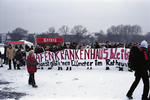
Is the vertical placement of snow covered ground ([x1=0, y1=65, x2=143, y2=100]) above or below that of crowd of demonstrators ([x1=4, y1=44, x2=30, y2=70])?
below

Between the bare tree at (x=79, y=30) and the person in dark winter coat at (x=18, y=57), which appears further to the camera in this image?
the bare tree at (x=79, y=30)

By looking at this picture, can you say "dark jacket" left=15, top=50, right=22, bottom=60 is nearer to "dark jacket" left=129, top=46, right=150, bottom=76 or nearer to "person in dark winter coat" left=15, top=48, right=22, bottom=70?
"person in dark winter coat" left=15, top=48, right=22, bottom=70

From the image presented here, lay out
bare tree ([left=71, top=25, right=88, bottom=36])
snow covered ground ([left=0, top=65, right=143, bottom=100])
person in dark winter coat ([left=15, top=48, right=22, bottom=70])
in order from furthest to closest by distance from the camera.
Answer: bare tree ([left=71, top=25, right=88, bottom=36]), person in dark winter coat ([left=15, top=48, right=22, bottom=70]), snow covered ground ([left=0, top=65, right=143, bottom=100])

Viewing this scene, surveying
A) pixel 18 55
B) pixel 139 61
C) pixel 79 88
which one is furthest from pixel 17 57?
pixel 139 61

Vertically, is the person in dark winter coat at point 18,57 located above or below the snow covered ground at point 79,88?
above

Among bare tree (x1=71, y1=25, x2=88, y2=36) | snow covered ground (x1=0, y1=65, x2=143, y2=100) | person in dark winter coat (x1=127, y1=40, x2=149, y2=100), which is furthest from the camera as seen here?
bare tree (x1=71, y1=25, x2=88, y2=36)

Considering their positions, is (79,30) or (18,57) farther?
(79,30)

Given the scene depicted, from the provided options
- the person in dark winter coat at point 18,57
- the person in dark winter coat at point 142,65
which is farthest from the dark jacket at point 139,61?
the person in dark winter coat at point 18,57

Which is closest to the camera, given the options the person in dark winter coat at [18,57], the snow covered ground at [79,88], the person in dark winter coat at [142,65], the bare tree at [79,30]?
the person in dark winter coat at [142,65]

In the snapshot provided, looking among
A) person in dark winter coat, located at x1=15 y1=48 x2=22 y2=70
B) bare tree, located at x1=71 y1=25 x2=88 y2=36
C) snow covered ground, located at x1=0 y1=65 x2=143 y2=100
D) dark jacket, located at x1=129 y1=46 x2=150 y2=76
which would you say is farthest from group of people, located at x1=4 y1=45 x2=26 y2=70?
bare tree, located at x1=71 y1=25 x2=88 y2=36

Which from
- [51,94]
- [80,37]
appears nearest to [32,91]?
[51,94]

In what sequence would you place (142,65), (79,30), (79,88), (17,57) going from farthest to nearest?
(79,30) < (17,57) < (79,88) < (142,65)

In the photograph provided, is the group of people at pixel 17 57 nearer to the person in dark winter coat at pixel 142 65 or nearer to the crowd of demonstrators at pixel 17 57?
the crowd of demonstrators at pixel 17 57

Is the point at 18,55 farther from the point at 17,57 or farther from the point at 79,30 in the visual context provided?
the point at 79,30
